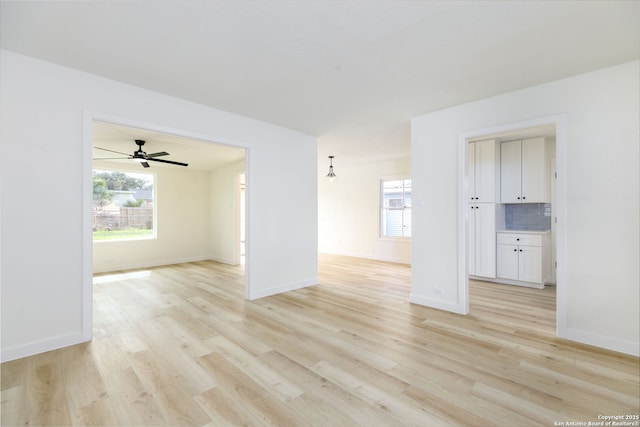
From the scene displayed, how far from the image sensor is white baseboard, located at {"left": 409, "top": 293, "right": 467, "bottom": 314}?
353 cm

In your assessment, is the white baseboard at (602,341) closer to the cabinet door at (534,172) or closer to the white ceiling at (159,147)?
the cabinet door at (534,172)

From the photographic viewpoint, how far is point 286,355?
2.49 metres

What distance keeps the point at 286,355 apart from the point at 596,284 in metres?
3.00

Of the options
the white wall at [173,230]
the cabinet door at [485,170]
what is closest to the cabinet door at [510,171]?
the cabinet door at [485,170]

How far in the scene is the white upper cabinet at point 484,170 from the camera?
16.4 ft

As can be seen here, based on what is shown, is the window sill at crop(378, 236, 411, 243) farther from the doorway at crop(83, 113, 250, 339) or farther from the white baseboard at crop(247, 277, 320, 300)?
the doorway at crop(83, 113, 250, 339)

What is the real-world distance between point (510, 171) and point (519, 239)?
1.24 m

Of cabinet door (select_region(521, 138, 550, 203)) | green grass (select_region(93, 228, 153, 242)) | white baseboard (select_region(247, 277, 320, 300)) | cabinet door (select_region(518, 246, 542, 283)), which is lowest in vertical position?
white baseboard (select_region(247, 277, 320, 300))

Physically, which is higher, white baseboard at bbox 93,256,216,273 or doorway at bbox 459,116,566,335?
doorway at bbox 459,116,566,335

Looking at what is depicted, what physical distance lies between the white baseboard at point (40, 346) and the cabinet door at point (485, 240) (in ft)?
18.9

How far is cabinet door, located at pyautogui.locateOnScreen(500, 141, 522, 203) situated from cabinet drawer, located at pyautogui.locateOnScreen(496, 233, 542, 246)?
65 centimetres

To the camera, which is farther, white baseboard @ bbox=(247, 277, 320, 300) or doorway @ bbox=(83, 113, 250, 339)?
doorway @ bbox=(83, 113, 250, 339)

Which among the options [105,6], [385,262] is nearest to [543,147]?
[385,262]

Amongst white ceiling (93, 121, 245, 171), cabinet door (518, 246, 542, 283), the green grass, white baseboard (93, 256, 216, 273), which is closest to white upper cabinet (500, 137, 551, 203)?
cabinet door (518, 246, 542, 283)
